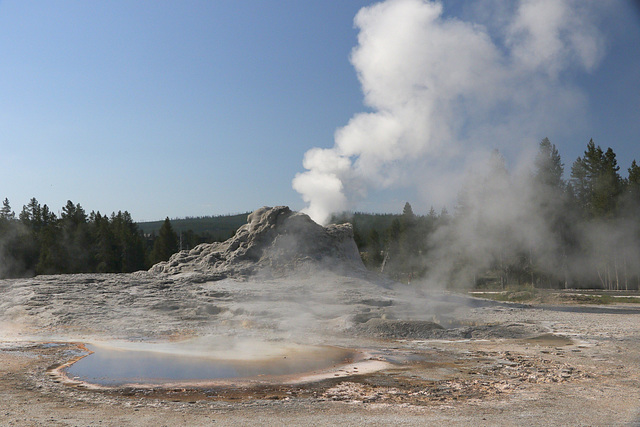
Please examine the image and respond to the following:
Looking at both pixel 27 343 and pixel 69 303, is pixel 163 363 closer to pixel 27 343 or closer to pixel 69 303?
pixel 27 343

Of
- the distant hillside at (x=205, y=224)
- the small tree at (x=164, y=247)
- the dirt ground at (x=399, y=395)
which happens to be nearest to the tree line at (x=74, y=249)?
the small tree at (x=164, y=247)

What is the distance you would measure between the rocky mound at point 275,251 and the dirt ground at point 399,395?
887 cm

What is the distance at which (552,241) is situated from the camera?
40938 mm

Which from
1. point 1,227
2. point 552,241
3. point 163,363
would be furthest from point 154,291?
point 1,227

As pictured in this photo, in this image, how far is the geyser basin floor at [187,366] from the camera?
9766 mm

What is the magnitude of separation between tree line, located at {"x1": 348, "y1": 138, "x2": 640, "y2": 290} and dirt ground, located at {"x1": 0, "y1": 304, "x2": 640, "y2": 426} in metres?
20.9

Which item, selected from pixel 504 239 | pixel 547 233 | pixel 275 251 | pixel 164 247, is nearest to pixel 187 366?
pixel 275 251

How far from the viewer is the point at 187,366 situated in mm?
10984

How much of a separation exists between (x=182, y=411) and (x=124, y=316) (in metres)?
11.6

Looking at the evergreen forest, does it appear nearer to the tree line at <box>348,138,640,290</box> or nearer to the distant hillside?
the tree line at <box>348,138,640,290</box>

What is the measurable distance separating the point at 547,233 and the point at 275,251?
27.6 m

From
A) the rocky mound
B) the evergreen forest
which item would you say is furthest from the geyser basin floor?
the evergreen forest

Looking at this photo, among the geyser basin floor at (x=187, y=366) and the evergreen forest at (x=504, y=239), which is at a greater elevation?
the evergreen forest at (x=504, y=239)

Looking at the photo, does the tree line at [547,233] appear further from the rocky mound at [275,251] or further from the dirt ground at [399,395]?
the dirt ground at [399,395]
